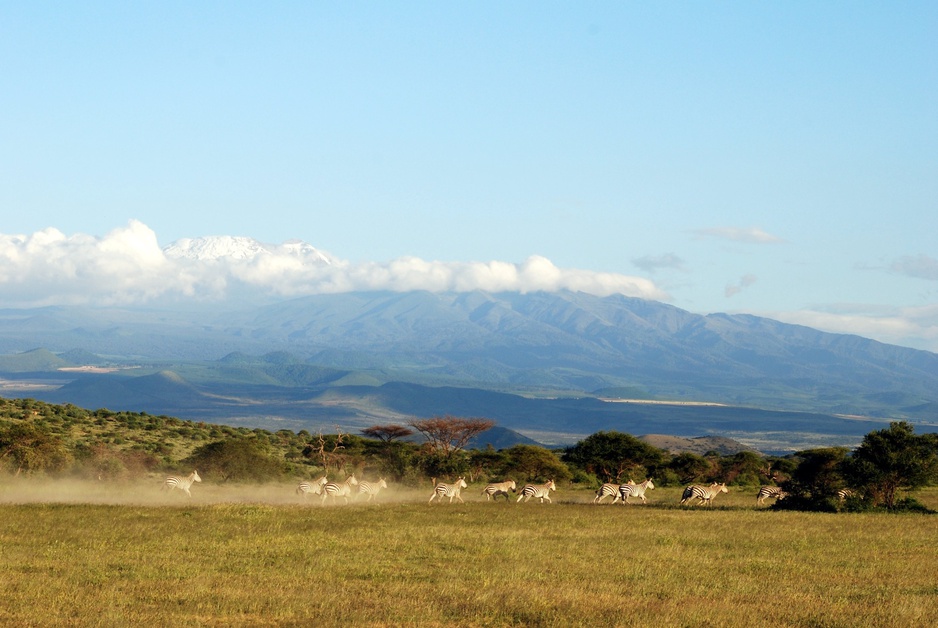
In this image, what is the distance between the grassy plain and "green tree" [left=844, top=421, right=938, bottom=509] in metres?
5.73

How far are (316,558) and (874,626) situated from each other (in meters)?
12.4

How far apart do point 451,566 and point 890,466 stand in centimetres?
2697

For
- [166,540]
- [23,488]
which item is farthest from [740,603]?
[23,488]

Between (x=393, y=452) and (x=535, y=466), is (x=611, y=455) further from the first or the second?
(x=393, y=452)

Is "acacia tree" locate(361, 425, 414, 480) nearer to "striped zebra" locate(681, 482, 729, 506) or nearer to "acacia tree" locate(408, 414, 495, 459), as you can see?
"acacia tree" locate(408, 414, 495, 459)

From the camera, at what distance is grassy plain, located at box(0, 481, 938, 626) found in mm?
17781

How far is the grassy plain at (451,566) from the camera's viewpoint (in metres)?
17.8

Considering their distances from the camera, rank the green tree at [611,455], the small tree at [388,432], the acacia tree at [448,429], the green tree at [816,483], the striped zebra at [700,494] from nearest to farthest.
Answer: the green tree at [816,483] < the striped zebra at [700,494] < the green tree at [611,455] < the acacia tree at [448,429] < the small tree at [388,432]

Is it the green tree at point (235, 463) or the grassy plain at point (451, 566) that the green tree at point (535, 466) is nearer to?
the green tree at point (235, 463)

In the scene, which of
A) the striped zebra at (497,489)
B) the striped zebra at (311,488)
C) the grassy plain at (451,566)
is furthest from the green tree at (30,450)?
the striped zebra at (497,489)

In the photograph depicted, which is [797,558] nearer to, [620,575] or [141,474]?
[620,575]

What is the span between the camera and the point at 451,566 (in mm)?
23266

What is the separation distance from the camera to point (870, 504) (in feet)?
137

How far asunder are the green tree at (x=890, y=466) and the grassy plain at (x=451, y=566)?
18.8ft
